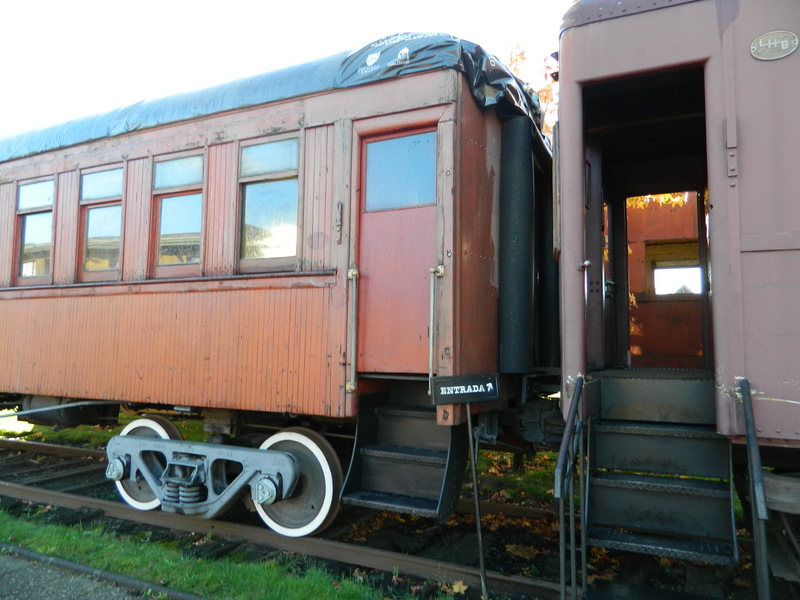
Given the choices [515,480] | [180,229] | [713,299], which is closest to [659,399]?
[713,299]

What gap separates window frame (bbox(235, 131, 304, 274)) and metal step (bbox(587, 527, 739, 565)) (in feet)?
9.36

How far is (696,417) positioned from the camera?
362cm

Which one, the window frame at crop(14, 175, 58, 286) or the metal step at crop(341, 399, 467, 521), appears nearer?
the metal step at crop(341, 399, 467, 521)

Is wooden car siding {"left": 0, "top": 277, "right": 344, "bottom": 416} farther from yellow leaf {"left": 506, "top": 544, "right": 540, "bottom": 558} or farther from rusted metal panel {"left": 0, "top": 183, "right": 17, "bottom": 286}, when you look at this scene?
yellow leaf {"left": 506, "top": 544, "right": 540, "bottom": 558}

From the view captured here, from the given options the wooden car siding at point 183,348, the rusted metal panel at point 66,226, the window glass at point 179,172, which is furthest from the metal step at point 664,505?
the rusted metal panel at point 66,226

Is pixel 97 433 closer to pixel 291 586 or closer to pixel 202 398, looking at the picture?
pixel 202 398

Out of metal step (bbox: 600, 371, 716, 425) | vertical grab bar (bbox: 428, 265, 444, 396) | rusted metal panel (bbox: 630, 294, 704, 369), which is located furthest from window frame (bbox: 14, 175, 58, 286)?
rusted metal panel (bbox: 630, 294, 704, 369)

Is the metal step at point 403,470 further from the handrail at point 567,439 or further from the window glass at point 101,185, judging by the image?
the window glass at point 101,185

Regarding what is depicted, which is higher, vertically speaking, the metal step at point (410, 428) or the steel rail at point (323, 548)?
the metal step at point (410, 428)

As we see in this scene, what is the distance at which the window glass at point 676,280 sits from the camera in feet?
21.4

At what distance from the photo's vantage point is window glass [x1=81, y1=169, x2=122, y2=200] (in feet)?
18.3

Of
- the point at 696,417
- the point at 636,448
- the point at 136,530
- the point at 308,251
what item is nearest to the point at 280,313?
the point at 308,251

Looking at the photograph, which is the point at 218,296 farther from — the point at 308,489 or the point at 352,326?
the point at 308,489

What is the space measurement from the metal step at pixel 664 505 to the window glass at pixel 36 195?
6077 mm
